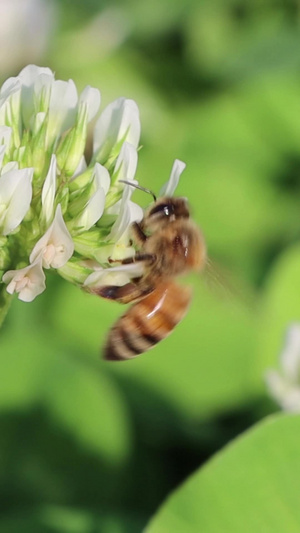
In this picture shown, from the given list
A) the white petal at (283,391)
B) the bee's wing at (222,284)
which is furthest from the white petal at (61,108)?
the white petal at (283,391)

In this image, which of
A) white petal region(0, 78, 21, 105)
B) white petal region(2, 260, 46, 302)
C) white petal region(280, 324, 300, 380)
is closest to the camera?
white petal region(2, 260, 46, 302)

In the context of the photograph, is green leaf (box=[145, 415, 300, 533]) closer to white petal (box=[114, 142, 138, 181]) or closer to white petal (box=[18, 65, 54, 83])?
white petal (box=[114, 142, 138, 181])

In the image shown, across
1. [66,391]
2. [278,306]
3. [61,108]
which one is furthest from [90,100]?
[278,306]

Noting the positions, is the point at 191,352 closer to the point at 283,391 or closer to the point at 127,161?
the point at 283,391

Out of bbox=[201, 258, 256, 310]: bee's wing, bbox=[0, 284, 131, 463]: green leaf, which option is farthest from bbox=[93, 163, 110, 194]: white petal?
bbox=[0, 284, 131, 463]: green leaf

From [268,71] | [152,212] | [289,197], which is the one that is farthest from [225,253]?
[152,212]

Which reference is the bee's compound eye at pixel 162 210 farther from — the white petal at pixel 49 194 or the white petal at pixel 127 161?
the white petal at pixel 49 194
